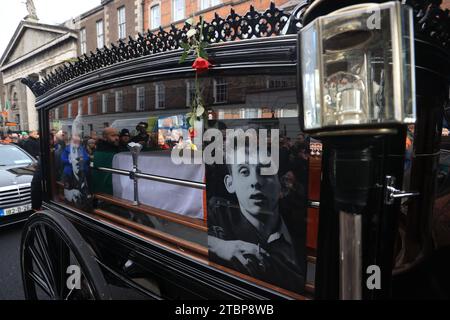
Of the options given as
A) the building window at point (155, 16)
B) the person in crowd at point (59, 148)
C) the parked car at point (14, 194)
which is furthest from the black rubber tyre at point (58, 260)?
the building window at point (155, 16)

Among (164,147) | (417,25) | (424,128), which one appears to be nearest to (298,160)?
(417,25)

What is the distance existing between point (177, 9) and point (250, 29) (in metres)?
18.2

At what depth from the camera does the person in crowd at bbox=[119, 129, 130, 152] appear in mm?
1804

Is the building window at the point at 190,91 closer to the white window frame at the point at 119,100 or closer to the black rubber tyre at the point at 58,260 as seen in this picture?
the white window frame at the point at 119,100

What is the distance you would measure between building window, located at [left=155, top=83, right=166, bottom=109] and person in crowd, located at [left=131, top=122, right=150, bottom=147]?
0.65 feet

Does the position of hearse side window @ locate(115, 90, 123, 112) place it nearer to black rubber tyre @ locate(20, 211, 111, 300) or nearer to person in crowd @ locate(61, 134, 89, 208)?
person in crowd @ locate(61, 134, 89, 208)

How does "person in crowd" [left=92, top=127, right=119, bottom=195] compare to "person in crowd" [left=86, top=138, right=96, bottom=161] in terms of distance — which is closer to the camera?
"person in crowd" [left=92, top=127, right=119, bottom=195]

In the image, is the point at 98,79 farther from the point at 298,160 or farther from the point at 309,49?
the point at 309,49

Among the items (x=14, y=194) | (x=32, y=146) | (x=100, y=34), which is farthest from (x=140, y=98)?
(x=100, y=34)

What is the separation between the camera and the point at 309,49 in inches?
26.8

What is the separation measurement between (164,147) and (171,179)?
7.2 inches

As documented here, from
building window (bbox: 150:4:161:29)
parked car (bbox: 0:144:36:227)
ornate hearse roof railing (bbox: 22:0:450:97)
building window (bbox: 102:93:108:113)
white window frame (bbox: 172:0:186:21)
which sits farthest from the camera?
building window (bbox: 150:4:161:29)

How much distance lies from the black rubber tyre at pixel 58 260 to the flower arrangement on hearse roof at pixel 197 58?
95cm

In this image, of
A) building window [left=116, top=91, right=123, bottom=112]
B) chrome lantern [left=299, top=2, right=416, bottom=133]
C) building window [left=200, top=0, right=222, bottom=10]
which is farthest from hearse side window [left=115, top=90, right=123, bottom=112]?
building window [left=200, top=0, right=222, bottom=10]
